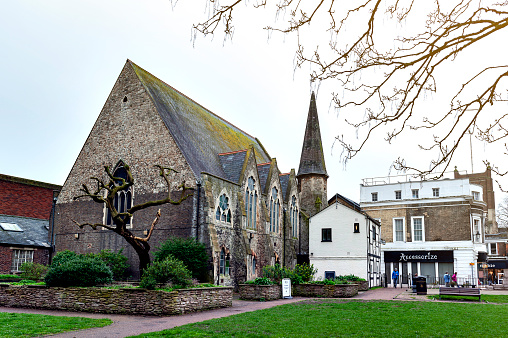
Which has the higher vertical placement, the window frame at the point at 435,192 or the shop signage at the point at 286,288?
the window frame at the point at 435,192

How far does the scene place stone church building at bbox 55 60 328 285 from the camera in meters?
28.0

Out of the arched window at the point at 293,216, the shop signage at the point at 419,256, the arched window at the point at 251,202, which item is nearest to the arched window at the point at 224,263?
the arched window at the point at 251,202

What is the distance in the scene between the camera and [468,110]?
751cm

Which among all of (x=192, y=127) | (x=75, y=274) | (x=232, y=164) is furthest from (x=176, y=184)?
(x=75, y=274)

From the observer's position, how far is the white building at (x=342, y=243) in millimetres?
38188

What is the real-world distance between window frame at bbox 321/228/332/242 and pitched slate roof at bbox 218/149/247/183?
37.4ft

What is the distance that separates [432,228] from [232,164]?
85.8 ft

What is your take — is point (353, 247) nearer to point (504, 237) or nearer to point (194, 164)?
point (194, 164)

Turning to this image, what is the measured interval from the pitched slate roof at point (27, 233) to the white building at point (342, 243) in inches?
865

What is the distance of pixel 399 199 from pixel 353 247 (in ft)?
48.8

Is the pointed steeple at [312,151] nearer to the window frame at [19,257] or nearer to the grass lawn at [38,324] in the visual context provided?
the window frame at [19,257]

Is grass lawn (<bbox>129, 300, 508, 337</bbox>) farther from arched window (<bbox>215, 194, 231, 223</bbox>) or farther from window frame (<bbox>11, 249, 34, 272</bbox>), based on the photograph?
window frame (<bbox>11, 249, 34, 272</bbox>)

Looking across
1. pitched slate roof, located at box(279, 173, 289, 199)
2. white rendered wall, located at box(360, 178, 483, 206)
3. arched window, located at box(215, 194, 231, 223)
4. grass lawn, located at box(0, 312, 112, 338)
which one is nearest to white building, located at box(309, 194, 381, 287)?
pitched slate roof, located at box(279, 173, 289, 199)

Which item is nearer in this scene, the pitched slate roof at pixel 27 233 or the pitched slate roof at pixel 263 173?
the pitched slate roof at pixel 27 233
